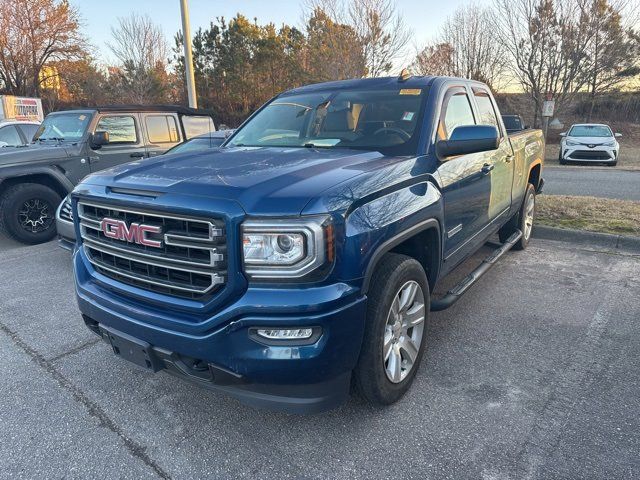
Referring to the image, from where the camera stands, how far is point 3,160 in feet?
20.2

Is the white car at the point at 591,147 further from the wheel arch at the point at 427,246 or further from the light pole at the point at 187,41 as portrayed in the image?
the wheel arch at the point at 427,246

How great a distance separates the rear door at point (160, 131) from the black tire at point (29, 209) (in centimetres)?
166

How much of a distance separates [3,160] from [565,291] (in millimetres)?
6950

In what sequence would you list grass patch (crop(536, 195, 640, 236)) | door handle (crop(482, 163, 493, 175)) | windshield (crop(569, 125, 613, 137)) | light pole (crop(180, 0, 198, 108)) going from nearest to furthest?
door handle (crop(482, 163, 493, 175))
grass patch (crop(536, 195, 640, 236))
light pole (crop(180, 0, 198, 108))
windshield (crop(569, 125, 613, 137))

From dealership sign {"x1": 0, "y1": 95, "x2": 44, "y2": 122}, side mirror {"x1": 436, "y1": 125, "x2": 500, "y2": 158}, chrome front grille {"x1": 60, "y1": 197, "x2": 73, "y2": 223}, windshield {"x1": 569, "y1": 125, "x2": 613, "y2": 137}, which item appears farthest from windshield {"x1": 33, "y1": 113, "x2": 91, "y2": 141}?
windshield {"x1": 569, "y1": 125, "x2": 613, "y2": 137}

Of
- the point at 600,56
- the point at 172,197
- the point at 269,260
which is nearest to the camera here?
the point at 269,260

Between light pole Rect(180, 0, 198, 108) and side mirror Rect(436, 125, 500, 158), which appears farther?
light pole Rect(180, 0, 198, 108)

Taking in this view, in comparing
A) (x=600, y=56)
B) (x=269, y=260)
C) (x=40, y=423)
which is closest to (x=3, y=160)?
(x=40, y=423)

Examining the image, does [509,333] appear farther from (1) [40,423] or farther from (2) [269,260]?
(1) [40,423]

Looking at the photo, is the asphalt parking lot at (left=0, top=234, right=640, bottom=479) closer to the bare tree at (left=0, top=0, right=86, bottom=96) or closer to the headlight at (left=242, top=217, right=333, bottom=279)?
the headlight at (left=242, top=217, right=333, bottom=279)

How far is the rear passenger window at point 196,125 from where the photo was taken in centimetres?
831

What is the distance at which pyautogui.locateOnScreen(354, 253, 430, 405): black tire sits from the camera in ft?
7.49

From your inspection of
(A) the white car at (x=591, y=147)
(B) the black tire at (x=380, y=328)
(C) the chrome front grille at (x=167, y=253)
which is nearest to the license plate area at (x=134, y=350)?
(C) the chrome front grille at (x=167, y=253)

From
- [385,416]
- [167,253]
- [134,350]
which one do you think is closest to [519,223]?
[385,416]
